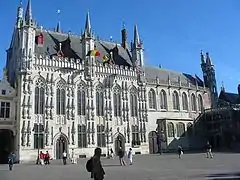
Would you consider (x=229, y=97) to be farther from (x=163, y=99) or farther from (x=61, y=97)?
(x=61, y=97)

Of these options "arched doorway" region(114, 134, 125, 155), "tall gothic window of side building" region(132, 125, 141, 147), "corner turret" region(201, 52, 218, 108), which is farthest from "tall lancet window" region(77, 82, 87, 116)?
"corner turret" region(201, 52, 218, 108)

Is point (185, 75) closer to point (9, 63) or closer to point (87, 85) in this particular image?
point (87, 85)

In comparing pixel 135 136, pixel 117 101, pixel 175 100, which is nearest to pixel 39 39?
pixel 117 101

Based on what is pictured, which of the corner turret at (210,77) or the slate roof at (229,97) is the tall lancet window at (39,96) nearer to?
the corner turret at (210,77)

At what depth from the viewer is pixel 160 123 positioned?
54.0 m

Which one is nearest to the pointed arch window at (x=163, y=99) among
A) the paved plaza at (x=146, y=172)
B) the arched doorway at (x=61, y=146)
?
the arched doorway at (x=61, y=146)

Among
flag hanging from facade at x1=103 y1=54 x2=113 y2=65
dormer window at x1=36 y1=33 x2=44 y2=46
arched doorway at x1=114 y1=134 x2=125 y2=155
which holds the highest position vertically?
dormer window at x1=36 y1=33 x2=44 y2=46

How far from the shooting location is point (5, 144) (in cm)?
4475

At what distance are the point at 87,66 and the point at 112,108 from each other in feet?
27.1

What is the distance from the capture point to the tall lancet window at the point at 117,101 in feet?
163

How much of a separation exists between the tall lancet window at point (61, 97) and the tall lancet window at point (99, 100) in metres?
5.85

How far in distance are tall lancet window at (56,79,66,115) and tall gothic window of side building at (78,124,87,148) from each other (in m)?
3.77

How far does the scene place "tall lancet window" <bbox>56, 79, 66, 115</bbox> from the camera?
44.4 metres

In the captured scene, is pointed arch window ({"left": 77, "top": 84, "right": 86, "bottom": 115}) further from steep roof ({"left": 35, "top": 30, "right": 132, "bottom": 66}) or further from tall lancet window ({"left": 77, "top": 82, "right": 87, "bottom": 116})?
steep roof ({"left": 35, "top": 30, "right": 132, "bottom": 66})
